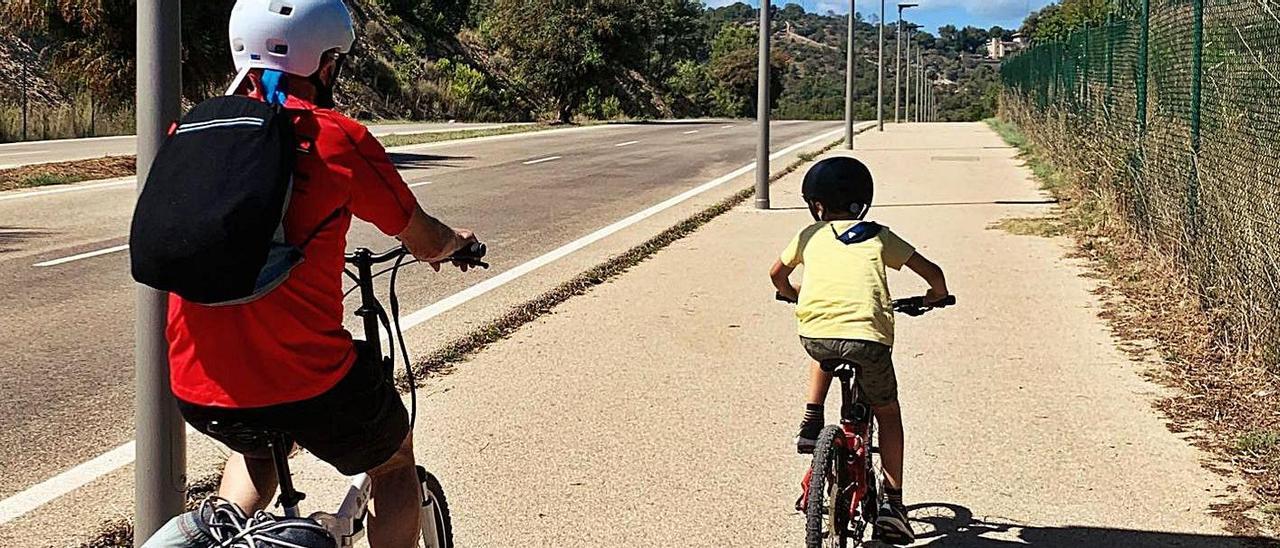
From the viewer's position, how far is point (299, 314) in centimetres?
292

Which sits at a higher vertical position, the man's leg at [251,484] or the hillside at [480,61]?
the hillside at [480,61]

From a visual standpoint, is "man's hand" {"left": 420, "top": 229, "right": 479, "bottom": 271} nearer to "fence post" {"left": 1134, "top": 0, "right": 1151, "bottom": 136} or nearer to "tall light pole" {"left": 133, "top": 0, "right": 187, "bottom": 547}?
"tall light pole" {"left": 133, "top": 0, "right": 187, "bottom": 547}

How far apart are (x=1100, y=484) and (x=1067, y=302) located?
4.23 m

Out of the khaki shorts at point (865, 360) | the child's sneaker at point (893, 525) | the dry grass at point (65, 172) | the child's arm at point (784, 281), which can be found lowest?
the child's sneaker at point (893, 525)

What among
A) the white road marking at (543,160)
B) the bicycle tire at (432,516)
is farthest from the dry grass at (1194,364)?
the white road marking at (543,160)

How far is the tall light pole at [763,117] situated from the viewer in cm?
1614

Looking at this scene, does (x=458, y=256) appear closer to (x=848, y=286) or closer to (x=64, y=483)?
(x=848, y=286)

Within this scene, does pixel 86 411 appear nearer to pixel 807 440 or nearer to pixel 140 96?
pixel 140 96

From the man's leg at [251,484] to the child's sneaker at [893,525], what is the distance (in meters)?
2.10

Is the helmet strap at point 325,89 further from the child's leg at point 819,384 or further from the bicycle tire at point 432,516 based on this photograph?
the child's leg at point 819,384

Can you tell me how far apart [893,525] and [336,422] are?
2.25 metres

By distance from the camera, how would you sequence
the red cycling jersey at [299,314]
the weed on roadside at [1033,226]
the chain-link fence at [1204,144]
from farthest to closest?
the weed on roadside at [1033,226], the chain-link fence at [1204,144], the red cycling jersey at [299,314]

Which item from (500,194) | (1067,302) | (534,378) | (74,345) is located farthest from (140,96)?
(500,194)

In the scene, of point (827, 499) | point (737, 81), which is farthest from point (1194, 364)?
point (737, 81)
